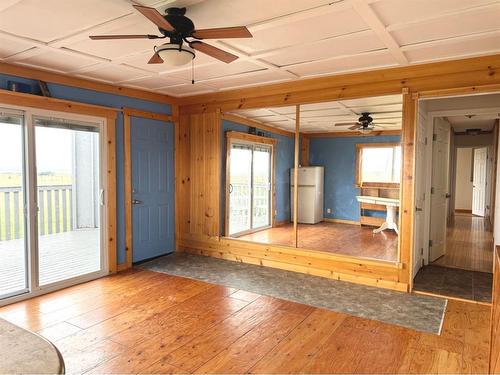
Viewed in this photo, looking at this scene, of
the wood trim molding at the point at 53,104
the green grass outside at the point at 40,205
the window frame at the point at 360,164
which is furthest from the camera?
the window frame at the point at 360,164

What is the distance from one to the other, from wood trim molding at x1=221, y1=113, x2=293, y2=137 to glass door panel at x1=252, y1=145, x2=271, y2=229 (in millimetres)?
396

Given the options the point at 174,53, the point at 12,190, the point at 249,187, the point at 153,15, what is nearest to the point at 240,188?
the point at 249,187

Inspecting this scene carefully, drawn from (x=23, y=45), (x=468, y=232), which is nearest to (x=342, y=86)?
(x=23, y=45)

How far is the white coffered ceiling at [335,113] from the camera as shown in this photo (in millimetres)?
4492

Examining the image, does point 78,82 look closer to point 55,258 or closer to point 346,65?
point 55,258

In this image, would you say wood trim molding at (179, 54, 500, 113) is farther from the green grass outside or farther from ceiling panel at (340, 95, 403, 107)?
the green grass outside

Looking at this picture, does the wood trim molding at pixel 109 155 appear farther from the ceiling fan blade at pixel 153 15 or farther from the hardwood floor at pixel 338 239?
the ceiling fan blade at pixel 153 15

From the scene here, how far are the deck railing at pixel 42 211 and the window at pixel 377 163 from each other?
5221mm

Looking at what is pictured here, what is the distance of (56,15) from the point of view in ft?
8.07

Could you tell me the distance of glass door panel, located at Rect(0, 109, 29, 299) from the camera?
3.61 metres

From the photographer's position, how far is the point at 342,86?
163 inches

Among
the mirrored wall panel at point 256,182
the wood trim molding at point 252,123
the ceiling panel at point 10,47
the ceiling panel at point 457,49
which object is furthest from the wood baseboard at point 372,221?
the ceiling panel at point 10,47

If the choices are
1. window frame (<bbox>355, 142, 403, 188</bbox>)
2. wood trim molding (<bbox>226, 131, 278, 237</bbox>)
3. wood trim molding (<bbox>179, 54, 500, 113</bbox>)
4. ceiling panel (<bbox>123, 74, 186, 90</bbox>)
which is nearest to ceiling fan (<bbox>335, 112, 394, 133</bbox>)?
window frame (<bbox>355, 142, 403, 188</bbox>)

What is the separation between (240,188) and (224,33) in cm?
414
